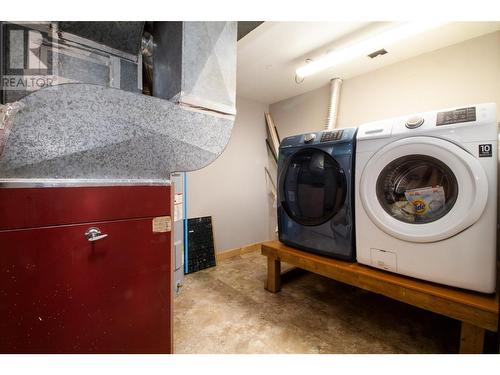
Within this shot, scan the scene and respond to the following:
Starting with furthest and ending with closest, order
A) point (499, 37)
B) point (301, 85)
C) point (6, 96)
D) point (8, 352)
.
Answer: point (301, 85), point (499, 37), point (6, 96), point (8, 352)

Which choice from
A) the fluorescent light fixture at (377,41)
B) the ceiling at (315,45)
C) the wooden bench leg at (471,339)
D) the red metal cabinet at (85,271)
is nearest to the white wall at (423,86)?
the ceiling at (315,45)

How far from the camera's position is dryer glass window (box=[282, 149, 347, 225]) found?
4.71 ft

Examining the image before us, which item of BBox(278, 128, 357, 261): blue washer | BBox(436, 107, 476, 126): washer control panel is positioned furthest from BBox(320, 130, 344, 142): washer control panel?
BBox(436, 107, 476, 126): washer control panel

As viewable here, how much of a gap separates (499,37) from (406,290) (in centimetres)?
196

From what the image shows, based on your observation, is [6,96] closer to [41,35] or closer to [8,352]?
[41,35]

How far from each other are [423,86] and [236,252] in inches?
101

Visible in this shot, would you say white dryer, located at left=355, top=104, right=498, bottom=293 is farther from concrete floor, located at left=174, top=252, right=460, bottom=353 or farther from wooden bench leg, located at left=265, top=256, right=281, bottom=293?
wooden bench leg, located at left=265, top=256, right=281, bottom=293

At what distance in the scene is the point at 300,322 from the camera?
135cm

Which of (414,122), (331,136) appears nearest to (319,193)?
(331,136)

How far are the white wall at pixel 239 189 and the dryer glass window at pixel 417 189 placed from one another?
5.71 ft

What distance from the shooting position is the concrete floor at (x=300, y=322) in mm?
1146
